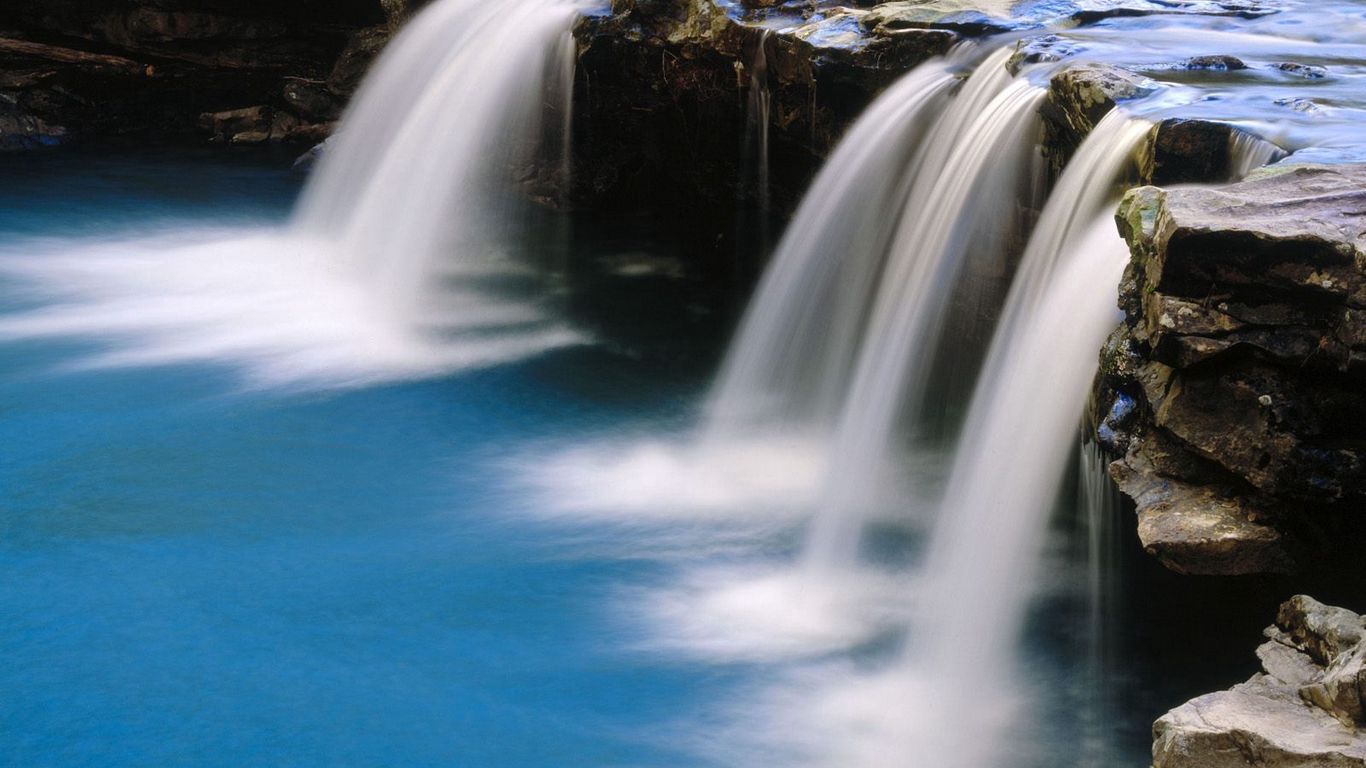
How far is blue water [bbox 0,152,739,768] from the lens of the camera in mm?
5367

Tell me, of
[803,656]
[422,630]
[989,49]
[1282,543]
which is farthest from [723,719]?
[989,49]

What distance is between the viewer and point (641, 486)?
288 inches

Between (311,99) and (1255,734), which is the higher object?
(311,99)

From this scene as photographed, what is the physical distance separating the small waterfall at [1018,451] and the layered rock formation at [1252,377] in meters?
0.99

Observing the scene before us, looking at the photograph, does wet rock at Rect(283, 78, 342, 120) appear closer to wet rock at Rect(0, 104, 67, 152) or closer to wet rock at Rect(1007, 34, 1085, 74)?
wet rock at Rect(0, 104, 67, 152)

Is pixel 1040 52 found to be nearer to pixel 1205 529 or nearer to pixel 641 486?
pixel 641 486

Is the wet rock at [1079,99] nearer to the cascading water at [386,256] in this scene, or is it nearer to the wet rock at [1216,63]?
the wet rock at [1216,63]

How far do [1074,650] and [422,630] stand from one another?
109 inches

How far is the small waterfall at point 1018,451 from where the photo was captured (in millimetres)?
5500

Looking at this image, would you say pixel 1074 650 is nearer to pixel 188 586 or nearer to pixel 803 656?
pixel 803 656

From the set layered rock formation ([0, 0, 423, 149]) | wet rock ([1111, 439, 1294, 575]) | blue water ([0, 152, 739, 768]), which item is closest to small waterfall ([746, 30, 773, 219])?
blue water ([0, 152, 739, 768])

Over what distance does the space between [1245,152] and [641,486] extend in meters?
3.38

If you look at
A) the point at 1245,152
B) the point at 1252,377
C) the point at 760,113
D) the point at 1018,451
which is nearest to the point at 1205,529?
the point at 1252,377

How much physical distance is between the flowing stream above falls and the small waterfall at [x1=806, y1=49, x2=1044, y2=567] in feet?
0.07
